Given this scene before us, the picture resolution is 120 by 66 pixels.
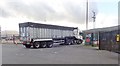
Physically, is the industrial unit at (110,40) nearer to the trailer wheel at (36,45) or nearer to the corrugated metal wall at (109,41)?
the corrugated metal wall at (109,41)

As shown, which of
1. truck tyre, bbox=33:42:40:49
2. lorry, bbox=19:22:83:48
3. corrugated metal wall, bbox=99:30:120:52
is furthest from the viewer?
truck tyre, bbox=33:42:40:49

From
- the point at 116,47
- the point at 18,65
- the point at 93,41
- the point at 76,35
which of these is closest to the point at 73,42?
the point at 76,35

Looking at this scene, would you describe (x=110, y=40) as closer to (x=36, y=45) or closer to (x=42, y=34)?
(x=42, y=34)

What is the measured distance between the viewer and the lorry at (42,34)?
2652cm

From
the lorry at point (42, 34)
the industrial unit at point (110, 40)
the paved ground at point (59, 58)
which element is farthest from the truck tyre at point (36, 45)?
the industrial unit at point (110, 40)

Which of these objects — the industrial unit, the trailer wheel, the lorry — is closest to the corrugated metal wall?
the industrial unit

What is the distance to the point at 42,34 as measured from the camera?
2772 centimetres

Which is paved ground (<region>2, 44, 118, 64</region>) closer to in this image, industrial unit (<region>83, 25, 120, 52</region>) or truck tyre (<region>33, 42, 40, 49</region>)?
industrial unit (<region>83, 25, 120, 52</region>)

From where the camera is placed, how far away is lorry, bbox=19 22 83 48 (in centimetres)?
2652

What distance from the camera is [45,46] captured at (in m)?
28.9

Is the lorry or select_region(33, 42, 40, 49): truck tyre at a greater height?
the lorry

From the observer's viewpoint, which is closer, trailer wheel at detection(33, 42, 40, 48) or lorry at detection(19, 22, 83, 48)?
lorry at detection(19, 22, 83, 48)

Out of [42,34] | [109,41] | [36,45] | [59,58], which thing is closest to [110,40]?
[109,41]

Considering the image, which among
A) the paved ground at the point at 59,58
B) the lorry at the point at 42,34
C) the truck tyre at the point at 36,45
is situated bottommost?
the paved ground at the point at 59,58
